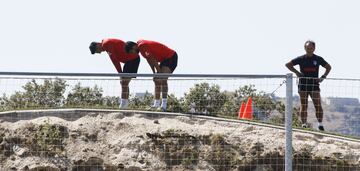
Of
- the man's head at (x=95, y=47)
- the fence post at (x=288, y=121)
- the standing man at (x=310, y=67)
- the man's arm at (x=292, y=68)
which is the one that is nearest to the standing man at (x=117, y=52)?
the man's head at (x=95, y=47)

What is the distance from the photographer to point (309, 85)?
42.9 feet

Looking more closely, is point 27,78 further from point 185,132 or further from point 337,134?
point 337,134

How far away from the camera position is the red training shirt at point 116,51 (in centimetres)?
1471

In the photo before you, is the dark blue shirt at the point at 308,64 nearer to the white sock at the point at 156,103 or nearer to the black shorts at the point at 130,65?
the white sock at the point at 156,103

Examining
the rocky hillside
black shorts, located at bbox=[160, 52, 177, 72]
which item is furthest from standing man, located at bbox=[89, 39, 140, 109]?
the rocky hillside

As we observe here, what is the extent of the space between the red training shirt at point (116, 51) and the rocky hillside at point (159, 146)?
1382 millimetres

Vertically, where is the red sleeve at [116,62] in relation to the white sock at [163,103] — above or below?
above

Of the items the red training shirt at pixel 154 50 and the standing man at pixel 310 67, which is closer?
the standing man at pixel 310 67

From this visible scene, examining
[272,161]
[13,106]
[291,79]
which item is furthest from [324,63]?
[13,106]

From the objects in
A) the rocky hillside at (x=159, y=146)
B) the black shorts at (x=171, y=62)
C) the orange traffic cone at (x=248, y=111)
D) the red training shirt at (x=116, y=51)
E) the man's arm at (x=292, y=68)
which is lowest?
the rocky hillside at (x=159, y=146)

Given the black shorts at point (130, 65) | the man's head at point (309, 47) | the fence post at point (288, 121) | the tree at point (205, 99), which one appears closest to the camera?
the fence post at point (288, 121)

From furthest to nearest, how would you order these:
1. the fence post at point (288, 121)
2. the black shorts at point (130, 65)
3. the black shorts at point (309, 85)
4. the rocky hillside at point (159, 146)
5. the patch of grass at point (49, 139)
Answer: the black shorts at point (130, 65) → the patch of grass at point (49, 139) → the black shorts at point (309, 85) → the rocky hillside at point (159, 146) → the fence post at point (288, 121)

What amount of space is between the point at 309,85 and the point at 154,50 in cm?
301

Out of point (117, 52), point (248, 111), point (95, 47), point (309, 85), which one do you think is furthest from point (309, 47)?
point (95, 47)
